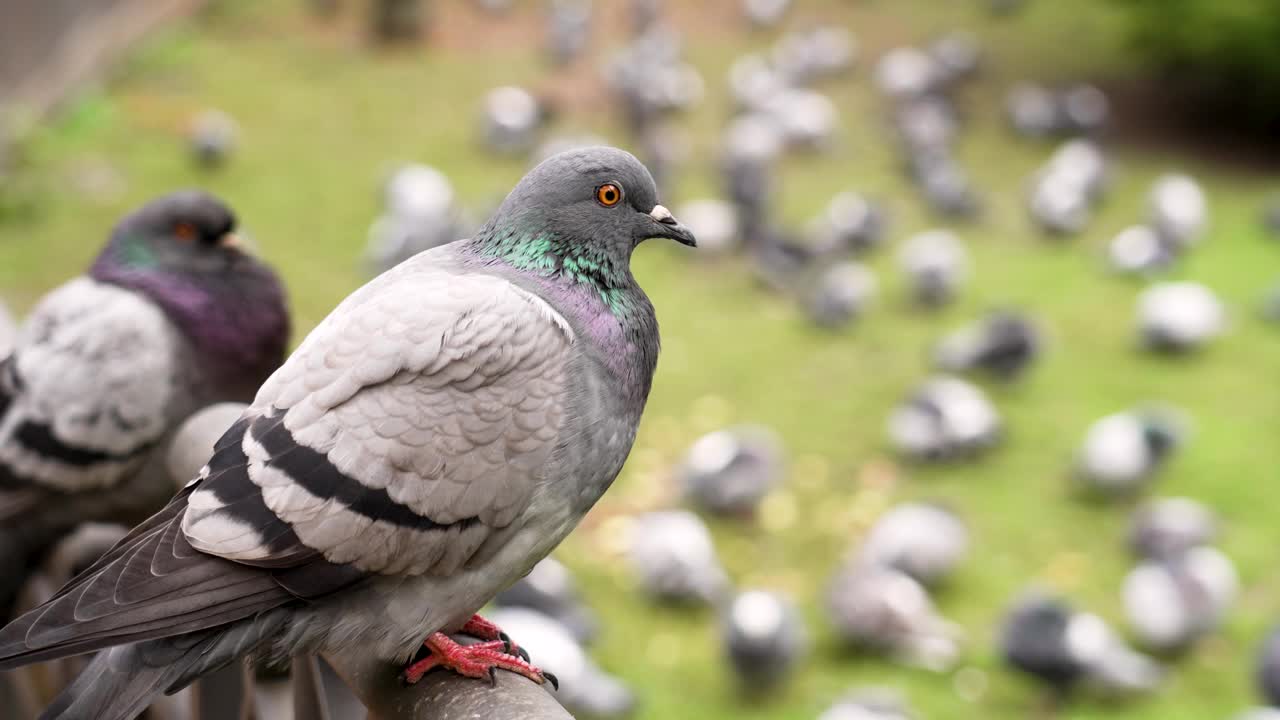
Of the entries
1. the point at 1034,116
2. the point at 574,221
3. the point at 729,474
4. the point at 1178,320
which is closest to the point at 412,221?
the point at 729,474

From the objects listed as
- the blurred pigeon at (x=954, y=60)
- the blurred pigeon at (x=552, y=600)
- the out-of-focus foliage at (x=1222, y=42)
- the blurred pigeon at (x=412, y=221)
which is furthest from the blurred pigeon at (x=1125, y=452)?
the blurred pigeon at (x=954, y=60)

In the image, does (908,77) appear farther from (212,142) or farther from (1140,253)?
(212,142)

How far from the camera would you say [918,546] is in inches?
233

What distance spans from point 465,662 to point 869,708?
293 cm

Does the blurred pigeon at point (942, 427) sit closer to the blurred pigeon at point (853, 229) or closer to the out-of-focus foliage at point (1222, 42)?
the blurred pigeon at point (853, 229)

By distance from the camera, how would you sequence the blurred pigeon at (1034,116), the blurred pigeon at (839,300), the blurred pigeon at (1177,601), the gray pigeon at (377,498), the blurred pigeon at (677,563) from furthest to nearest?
the blurred pigeon at (1034,116) < the blurred pigeon at (839,300) < the blurred pigeon at (677,563) < the blurred pigeon at (1177,601) < the gray pigeon at (377,498)

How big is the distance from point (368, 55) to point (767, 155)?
5.65 metres

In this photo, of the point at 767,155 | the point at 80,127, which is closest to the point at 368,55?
the point at 80,127

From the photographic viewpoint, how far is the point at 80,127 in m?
11.6

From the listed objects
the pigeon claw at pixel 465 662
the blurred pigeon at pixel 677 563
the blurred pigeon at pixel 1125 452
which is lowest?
the pigeon claw at pixel 465 662

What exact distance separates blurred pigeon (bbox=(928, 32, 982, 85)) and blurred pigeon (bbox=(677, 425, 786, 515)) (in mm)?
7960

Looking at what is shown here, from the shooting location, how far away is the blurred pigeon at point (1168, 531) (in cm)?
602

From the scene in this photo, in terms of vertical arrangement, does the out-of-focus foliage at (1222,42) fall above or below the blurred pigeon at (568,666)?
above

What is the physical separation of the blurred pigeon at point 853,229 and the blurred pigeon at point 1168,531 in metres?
3.92
